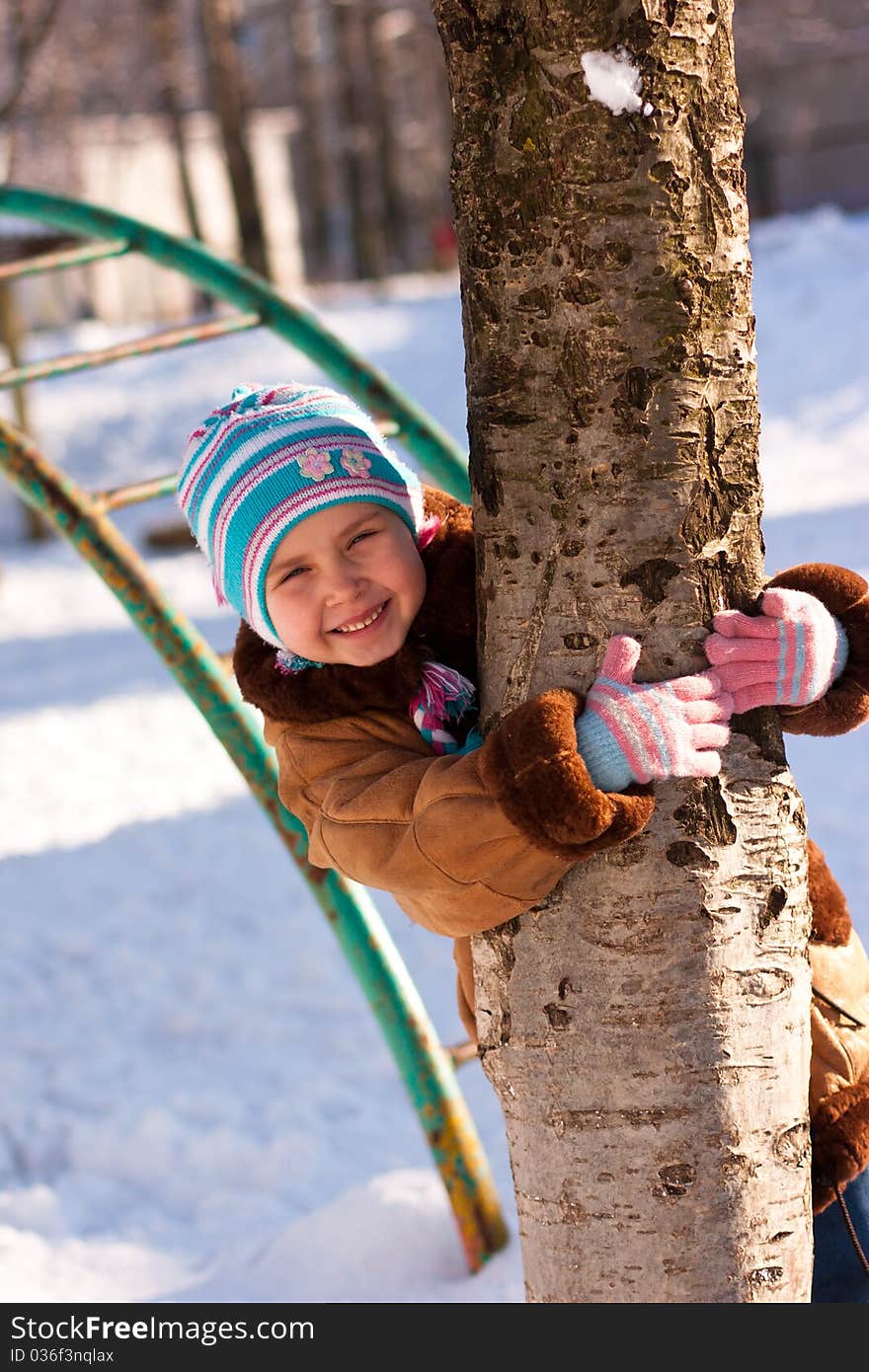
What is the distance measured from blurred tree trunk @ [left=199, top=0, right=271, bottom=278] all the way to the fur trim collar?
13.5 m

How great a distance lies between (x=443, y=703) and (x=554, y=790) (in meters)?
0.37

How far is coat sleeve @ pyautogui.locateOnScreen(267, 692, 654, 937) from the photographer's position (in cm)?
140

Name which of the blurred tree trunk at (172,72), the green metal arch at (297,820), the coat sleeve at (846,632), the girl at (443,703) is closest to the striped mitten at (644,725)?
the girl at (443,703)

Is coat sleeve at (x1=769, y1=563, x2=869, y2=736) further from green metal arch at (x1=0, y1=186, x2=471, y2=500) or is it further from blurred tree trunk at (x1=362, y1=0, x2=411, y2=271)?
blurred tree trunk at (x1=362, y1=0, x2=411, y2=271)

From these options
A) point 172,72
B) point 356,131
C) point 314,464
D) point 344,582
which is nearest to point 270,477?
point 314,464

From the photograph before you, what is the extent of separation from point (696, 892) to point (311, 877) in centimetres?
140

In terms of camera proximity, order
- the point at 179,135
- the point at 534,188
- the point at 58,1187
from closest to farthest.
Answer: the point at 534,188 < the point at 58,1187 < the point at 179,135

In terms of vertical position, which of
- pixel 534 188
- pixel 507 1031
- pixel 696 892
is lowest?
pixel 507 1031

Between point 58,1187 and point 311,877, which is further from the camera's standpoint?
point 58,1187

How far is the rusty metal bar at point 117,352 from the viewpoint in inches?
115

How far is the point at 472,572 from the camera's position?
6.01 feet

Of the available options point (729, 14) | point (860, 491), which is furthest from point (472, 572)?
point (860, 491)

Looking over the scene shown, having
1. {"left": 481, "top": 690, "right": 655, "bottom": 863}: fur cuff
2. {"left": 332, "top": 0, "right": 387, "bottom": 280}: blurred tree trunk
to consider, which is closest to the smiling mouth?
{"left": 481, "top": 690, "right": 655, "bottom": 863}: fur cuff
